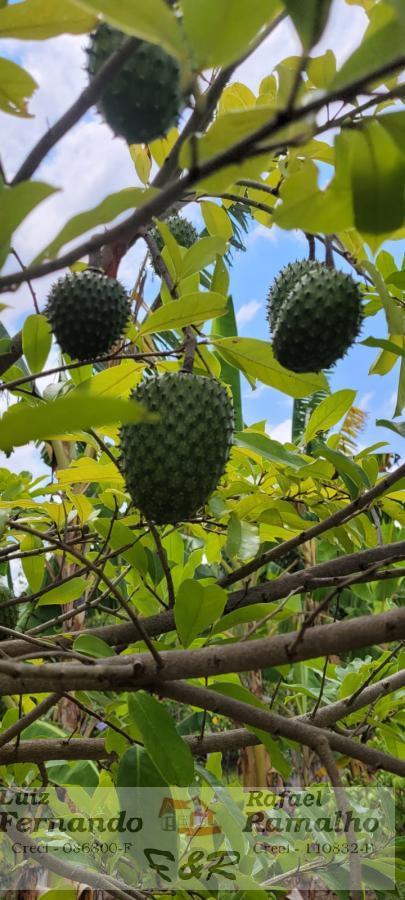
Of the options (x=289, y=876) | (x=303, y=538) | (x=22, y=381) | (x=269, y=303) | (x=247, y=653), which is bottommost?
(x=289, y=876)

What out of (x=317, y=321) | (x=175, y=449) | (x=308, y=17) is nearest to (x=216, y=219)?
(x=317, y=321)

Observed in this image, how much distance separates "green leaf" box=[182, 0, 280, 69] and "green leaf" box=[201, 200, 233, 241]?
95cm

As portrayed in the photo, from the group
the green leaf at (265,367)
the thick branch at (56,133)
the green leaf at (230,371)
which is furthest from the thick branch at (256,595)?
the green leaf at (230,371)

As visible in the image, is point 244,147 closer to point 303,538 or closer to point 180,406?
point 180,406

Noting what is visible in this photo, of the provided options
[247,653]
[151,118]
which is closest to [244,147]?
[151,118]

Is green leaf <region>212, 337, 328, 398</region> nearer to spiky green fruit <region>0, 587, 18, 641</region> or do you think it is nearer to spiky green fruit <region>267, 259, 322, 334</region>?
spiky green fruit <region>267, 259, 322, 334</region>

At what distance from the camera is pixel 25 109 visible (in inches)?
29.8

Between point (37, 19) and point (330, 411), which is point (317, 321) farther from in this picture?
point (37, 19)

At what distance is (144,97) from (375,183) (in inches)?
13.0

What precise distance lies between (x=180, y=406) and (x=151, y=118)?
403mm

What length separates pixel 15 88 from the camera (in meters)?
0.74

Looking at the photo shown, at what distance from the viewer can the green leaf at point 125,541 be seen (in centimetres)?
136

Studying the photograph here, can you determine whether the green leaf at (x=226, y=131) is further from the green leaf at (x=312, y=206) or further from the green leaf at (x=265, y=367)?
the green leaf at (x=265, y=367)

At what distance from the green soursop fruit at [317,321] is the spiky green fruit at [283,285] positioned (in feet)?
0.16
